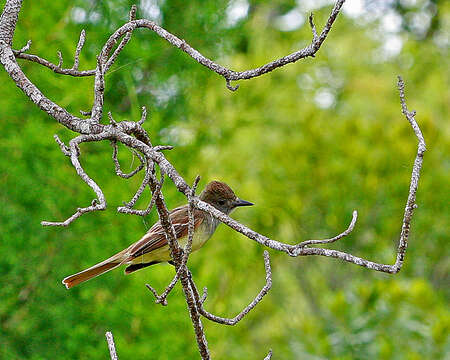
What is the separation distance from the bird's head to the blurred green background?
0.80m

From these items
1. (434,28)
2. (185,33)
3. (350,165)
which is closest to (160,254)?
(185,33)

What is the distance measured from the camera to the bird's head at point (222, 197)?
3.21m

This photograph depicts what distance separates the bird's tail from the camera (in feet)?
7.34

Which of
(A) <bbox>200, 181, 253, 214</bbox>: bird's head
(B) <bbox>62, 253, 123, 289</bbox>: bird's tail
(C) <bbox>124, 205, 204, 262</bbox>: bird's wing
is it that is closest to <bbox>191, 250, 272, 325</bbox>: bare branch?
(B) <bbox>62, 253, 123, 289</bbox>: bird's tail

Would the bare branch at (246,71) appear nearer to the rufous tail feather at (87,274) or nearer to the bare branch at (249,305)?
the bare branch at (249,305)

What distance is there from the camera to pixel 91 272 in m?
2.37

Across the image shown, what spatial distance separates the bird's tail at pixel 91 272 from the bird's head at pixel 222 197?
2.51 feet

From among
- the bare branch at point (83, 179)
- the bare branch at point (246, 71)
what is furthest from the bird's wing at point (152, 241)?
the bare branch at point (83, 179)

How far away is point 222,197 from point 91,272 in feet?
3.21

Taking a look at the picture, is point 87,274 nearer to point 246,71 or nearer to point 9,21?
point 9,21

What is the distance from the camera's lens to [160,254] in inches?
105

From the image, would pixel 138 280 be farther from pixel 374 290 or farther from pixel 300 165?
pixel 300 165

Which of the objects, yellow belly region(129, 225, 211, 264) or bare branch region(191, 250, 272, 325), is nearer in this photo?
bare branch region(191, 250, 272, 325)

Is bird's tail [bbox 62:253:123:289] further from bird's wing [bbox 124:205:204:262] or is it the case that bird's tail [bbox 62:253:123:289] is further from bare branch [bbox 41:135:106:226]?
bare branch [bbox 41:135:106:226]
